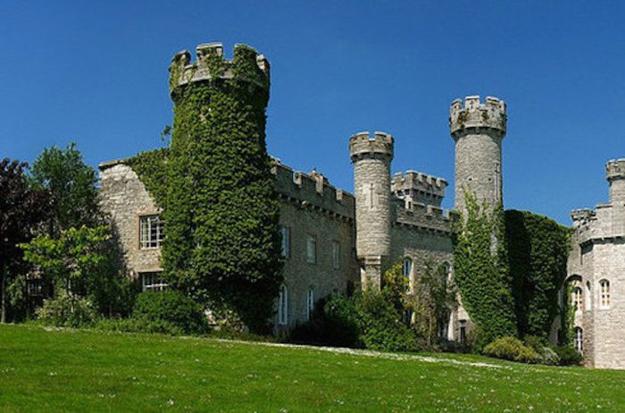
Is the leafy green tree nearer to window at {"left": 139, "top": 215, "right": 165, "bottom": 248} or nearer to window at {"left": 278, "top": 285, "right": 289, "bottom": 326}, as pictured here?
window at {"left": 139, "top": 215, "right": 165, "bottom": 248}

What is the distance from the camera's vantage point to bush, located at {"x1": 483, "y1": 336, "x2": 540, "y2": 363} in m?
42.6

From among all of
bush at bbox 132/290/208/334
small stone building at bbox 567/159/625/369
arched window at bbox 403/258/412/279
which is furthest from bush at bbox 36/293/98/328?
small stone building at bbox 567/159/625/369

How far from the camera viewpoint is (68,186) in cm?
3791

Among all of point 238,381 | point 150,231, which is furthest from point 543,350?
point 238,381

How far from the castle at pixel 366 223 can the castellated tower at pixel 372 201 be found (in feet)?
0.14

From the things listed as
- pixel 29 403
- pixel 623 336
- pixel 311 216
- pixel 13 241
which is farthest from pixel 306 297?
pixel 29 403

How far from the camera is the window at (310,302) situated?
39.4m

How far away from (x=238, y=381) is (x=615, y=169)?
34982 mm

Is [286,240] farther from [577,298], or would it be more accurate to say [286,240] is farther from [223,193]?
[577,298]

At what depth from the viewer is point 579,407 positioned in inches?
797

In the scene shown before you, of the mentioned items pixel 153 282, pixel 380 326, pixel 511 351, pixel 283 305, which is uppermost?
pixel 153 282

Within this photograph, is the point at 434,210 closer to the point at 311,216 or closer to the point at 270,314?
the point at 311,216

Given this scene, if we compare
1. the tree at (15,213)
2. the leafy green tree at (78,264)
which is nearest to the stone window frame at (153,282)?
the leafy green tree at (78,264)

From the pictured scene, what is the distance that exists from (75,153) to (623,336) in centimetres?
2872
